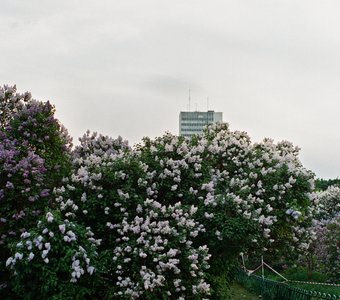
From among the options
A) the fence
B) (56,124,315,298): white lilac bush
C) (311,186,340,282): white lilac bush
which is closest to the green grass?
the fence

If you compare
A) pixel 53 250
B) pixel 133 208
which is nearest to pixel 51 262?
pixel 53 250

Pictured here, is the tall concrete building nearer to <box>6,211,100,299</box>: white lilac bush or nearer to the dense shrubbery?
the dense shrubbery

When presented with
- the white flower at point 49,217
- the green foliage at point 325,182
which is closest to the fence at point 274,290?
the white flower at point 49,217

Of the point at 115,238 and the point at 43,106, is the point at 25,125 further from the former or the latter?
the point at 115,238

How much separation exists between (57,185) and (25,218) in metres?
1.88

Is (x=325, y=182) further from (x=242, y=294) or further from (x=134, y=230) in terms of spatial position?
(x=134, y=230)

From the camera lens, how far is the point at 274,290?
787 inches

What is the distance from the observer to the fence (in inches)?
553

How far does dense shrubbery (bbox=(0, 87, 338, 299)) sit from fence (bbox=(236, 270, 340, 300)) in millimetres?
1761

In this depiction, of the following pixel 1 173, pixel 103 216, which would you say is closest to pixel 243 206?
pixel 103 216

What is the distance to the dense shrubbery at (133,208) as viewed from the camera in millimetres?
12445

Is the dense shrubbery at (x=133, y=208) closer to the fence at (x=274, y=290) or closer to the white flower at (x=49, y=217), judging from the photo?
the white flower at (x=49, y=217)

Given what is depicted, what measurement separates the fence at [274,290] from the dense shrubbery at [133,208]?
176 cm

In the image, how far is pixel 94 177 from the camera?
14.4 m
